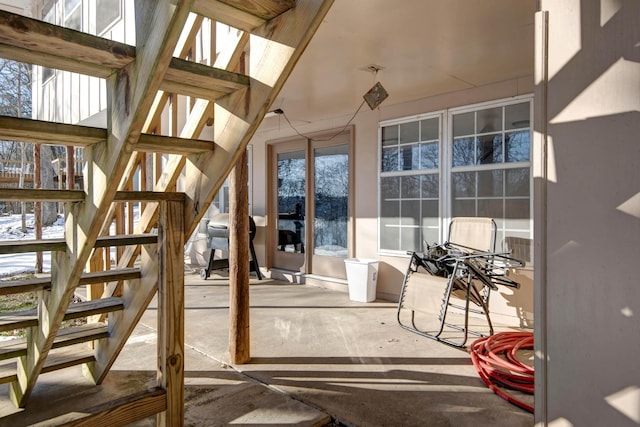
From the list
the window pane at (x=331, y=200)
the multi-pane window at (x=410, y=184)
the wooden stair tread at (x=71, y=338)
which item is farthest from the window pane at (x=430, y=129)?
the wooden stair tread at (x=71, y=338)

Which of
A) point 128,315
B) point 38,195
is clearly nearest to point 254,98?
point 38,195

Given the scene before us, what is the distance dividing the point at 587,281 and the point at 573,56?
0.86 metres

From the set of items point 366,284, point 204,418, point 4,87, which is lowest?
point 204,418

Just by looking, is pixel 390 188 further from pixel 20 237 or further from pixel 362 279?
pixel 20 237

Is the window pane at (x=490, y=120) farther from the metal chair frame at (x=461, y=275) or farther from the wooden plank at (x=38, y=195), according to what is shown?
the wooden plank at (x=38, y=195)

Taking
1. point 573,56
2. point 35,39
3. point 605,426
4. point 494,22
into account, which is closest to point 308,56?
point 494,22

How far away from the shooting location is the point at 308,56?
337 cm

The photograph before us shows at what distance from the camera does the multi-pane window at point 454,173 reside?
3840 millimetres

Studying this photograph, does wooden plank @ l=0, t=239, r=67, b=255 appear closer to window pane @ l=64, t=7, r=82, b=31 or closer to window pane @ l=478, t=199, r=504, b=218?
window pane @ l=478, t=199, r=504, b=218

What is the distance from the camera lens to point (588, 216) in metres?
1.52

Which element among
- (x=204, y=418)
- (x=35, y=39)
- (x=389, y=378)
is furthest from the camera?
(x=389, y=378)

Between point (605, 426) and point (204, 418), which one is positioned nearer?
point (605, 426)

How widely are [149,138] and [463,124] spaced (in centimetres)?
350

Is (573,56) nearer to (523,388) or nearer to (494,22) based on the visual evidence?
(494,22)
